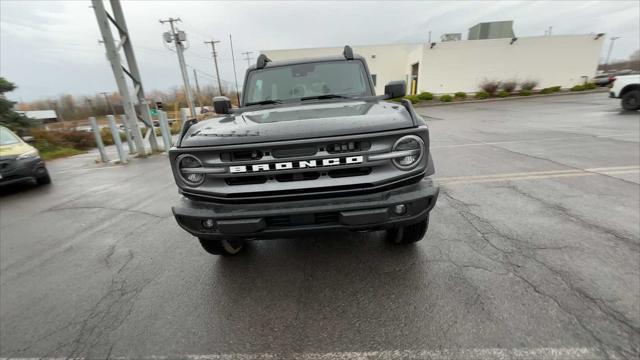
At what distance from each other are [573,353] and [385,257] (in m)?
1.36

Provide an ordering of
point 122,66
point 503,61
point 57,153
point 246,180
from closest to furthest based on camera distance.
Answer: point 246,180
point 122,66
point 57,153
point 503,61

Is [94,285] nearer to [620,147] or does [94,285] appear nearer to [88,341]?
[88,341]

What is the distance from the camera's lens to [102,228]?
405cm

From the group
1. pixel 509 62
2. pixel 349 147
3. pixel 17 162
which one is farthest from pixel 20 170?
pixel 509 62

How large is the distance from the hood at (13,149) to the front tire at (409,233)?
7.67 metres

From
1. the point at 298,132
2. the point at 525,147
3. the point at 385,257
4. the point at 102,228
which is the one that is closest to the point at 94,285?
the point at 102,228

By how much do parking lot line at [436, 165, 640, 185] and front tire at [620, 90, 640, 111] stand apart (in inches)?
382

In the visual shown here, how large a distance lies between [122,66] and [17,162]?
4474mm

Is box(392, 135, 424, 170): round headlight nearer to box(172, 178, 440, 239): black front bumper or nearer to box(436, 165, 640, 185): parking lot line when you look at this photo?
box(172, 178, 440, 239): black front bumper

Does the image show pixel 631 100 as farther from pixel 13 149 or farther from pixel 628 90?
pixel 13 149

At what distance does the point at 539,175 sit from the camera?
4.86 metres

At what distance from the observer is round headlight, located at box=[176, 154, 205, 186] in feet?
6.98

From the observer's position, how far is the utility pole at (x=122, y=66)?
28.7ft

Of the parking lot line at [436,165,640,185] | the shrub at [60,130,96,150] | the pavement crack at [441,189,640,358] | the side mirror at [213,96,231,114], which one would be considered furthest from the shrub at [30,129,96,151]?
the pavement crack at [441,189,640,358]
